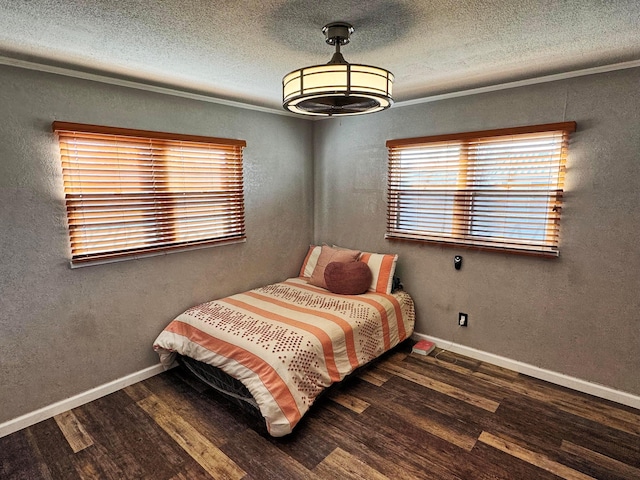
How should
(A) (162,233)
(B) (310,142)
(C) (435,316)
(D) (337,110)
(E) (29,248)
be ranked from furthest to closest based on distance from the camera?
1. (B) (310,142)
2. (C) (435,316)
3. (A) (162,233)
4. (E) (29,248)
5. (D) (337,110)

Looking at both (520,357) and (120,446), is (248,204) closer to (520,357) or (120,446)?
(120,446)

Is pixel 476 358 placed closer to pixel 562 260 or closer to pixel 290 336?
pixel 562 260

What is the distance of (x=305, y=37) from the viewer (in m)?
1.92

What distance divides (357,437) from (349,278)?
4.54 feet

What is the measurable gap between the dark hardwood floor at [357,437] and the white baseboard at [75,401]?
0.16ft

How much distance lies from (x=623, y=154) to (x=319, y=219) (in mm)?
2723

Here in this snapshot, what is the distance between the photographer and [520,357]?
2.98m

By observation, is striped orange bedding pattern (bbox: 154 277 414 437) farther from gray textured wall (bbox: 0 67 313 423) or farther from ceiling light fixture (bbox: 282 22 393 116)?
ceiling light fixture (bbox: 282 22 393 116)

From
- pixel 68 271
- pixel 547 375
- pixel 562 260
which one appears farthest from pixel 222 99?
pixel 547 375

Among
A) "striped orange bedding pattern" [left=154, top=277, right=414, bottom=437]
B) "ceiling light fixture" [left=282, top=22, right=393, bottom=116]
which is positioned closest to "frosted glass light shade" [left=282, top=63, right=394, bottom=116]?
"ceiling light fixture" [left=282, top=22, right=393, bottom=116]

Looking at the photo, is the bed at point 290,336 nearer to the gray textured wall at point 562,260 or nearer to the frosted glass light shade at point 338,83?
the gray textured wall at point 562,260

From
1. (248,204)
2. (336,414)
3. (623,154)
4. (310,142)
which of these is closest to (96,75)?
(248,204)

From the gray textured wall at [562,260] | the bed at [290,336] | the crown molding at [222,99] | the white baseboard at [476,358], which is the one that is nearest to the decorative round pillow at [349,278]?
the bed at [290,336]

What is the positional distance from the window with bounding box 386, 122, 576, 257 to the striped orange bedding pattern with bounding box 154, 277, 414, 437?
82 centimetres
